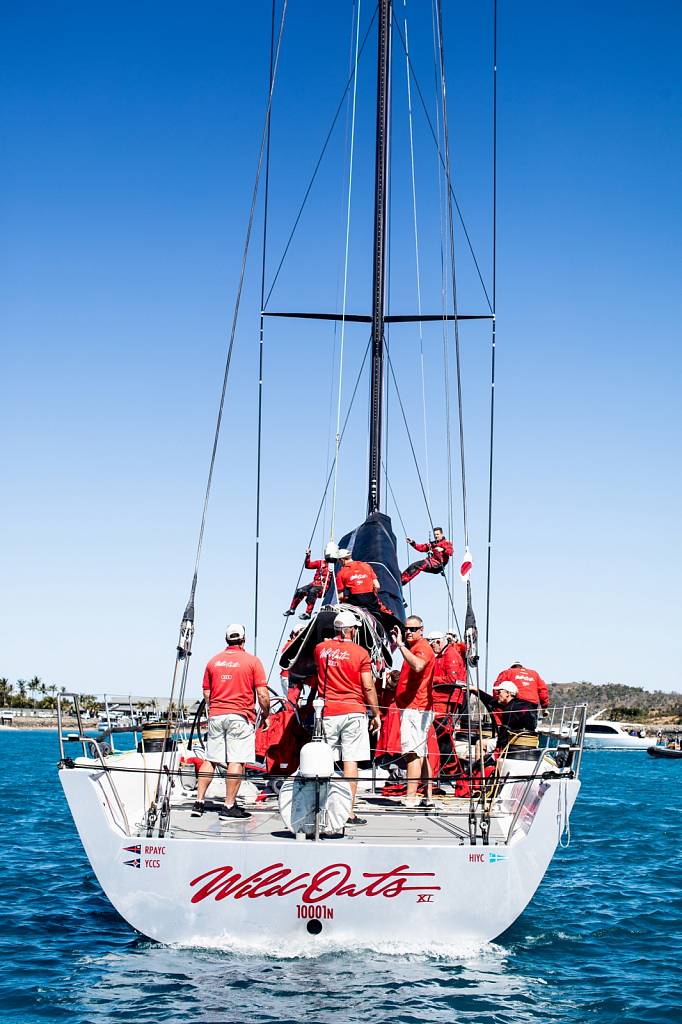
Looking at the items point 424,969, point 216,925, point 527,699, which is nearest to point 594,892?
point 527,699

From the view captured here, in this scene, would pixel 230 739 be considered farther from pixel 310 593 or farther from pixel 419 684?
pixel 310 593

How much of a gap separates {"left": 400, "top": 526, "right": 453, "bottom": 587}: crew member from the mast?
94cm

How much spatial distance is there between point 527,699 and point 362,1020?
16.9 ft

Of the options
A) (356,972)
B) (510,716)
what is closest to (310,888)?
(356,972)

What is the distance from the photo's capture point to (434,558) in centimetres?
1327

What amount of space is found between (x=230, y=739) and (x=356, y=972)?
2.03m

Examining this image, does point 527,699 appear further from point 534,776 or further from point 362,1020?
point 362,1020

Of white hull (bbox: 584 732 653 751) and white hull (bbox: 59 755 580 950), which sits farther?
white hull (bbox: 584 732 653 751)

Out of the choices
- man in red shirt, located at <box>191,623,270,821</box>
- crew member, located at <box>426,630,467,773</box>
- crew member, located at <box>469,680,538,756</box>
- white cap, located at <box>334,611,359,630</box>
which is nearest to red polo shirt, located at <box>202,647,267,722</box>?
man in red shirt, located at <box>191,623,270,821</box>

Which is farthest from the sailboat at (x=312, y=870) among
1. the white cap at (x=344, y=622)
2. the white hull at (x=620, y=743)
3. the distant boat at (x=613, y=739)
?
the white hull at (x=620, y=743)

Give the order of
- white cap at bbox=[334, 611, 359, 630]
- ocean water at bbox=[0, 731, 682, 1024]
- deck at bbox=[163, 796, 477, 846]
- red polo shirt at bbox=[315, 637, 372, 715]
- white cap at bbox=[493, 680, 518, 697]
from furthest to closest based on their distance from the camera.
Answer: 1. white cap at bbox=[493, 680, 518, 697]
2. white cap at bbox=[334, 611, 359, 630]
3. red polo shirt at bbox=[315, 637, 372, 715]
4. deck at bbox=[163, 796, 477, 846]
5. ocean water at bbox=[0, 731, 682, 1024]

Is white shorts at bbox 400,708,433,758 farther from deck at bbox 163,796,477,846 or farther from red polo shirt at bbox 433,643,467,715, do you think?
red polo shirt at bbox 433,643,467,715

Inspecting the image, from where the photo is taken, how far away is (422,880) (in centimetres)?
639

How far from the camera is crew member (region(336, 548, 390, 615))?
10086 mm
